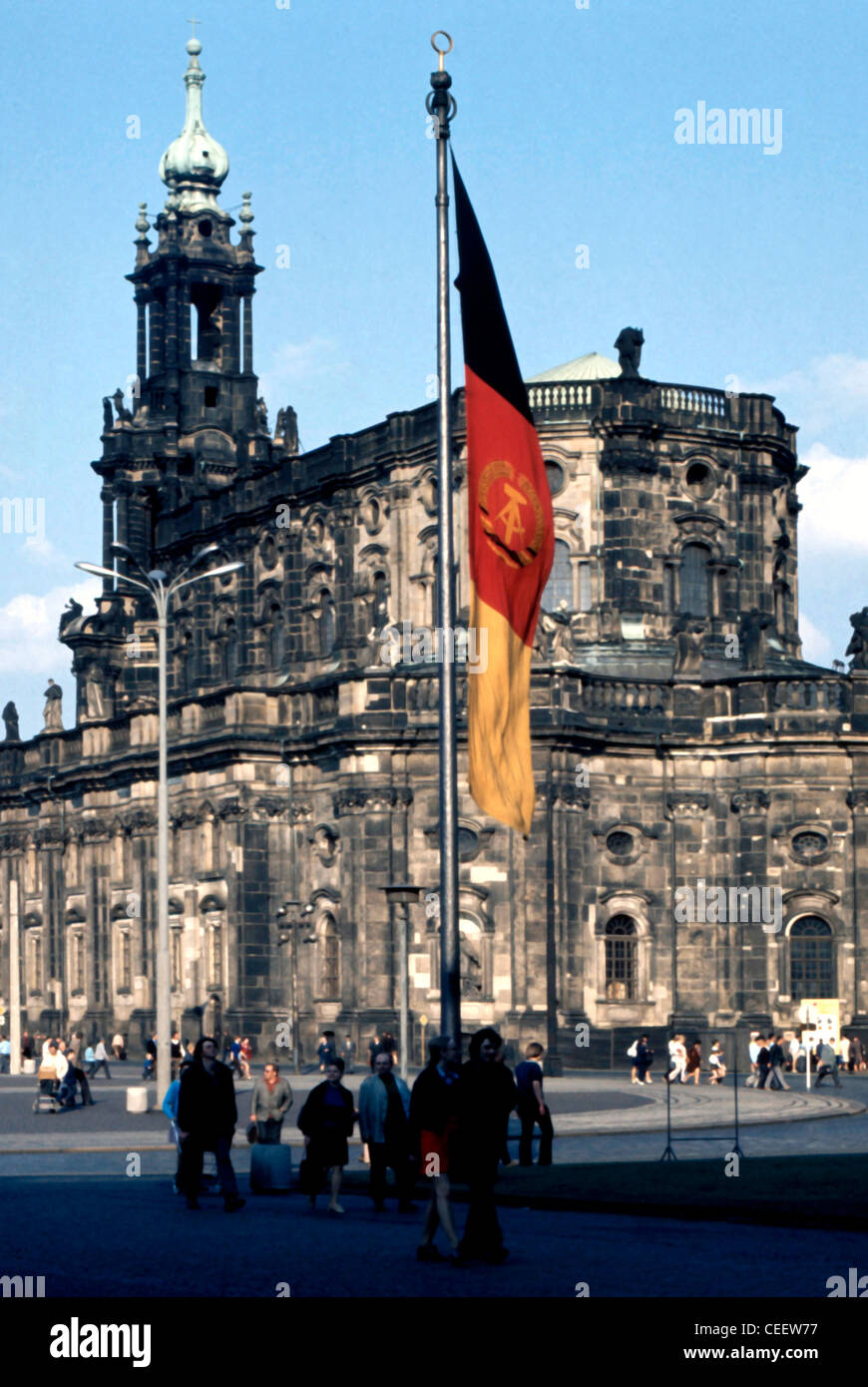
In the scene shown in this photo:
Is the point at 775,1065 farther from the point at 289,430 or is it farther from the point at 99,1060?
the point at 289,430

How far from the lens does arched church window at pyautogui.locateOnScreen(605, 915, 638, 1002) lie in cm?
6556

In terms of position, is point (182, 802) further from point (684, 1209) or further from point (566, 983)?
point (684, 1209)

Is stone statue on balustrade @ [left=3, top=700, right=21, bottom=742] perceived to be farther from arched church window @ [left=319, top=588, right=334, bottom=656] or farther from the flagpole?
the flagpole

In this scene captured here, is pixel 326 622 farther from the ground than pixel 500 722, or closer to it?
farther from the ground

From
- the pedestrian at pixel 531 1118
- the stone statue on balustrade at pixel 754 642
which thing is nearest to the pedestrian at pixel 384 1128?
the pedestrian at pixel 531 1118

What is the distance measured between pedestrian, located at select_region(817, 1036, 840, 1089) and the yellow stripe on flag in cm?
3098

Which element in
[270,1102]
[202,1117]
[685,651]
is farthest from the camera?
[685,651]

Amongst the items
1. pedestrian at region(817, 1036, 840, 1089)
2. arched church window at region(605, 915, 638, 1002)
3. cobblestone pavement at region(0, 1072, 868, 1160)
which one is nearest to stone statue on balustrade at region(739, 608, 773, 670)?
arched church window at region(605, 915, 638, 1002)

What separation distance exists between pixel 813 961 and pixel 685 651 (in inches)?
377

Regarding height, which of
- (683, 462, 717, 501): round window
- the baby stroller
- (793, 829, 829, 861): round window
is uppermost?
(683, 462, 717, 501): round window

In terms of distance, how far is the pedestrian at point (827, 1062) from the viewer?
54331 mm

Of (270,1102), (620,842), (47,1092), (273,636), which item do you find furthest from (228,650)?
(270,1102)

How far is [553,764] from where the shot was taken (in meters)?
64.5

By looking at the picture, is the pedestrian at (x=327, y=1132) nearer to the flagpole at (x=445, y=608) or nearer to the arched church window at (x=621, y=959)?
the flagpole at (x=445, y=608)
